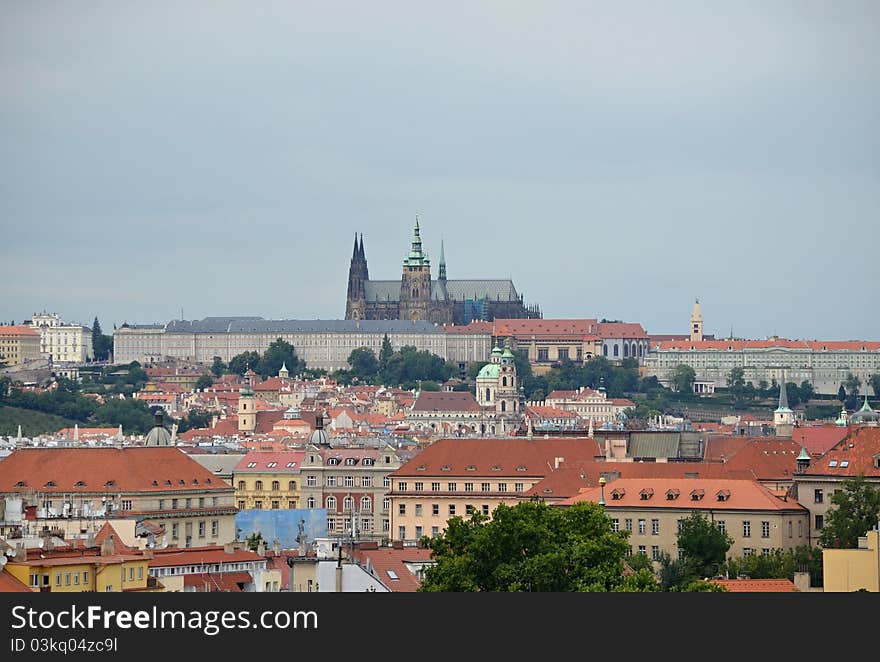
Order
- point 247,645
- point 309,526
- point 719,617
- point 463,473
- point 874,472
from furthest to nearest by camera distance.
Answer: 1. point 463,473
2. point 309,526
3. point 874,472
4. point 719,617
5. point 247,645

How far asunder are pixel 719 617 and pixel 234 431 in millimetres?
124034

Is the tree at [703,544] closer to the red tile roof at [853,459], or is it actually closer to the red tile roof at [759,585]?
the red tile roof at [853,459]

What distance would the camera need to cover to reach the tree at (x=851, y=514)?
6091cm

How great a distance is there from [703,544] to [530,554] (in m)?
18.3

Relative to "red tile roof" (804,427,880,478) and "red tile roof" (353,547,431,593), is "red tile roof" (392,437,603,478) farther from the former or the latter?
"red tile roof" (353,547,431,593)

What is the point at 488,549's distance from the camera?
46.1m

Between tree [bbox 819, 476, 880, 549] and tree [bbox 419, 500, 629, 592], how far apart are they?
12758mm

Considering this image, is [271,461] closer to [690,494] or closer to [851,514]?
[690,494]

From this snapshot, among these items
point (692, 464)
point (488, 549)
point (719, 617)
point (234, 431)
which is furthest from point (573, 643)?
point (234, 431)

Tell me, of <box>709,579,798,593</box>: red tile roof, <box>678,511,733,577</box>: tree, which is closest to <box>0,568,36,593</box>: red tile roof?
<box>709,579,798,593</box>: red tile roof

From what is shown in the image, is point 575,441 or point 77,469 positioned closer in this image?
point 77,469

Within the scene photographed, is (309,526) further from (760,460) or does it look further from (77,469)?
(760,460)

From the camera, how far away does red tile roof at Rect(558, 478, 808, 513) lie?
6966 cm

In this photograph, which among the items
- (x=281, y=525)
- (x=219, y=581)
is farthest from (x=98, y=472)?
(x=219, y=581)
